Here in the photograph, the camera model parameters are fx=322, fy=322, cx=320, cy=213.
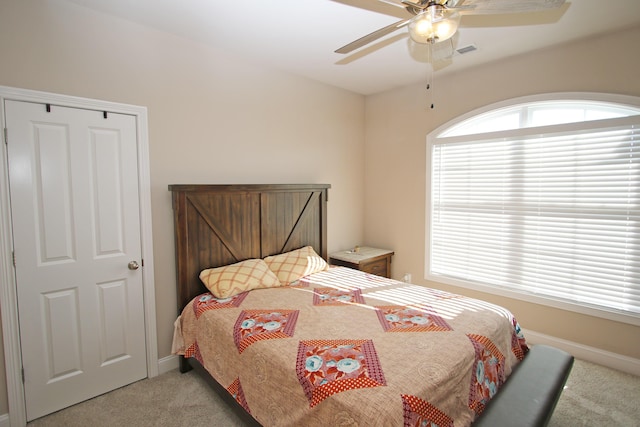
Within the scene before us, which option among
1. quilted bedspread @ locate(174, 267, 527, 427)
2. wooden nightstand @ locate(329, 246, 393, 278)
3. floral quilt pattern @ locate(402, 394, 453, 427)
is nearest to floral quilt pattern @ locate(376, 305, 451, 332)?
quilted bedspread @ locate(174, 267, 527, 427)

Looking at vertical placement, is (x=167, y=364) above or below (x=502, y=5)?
below

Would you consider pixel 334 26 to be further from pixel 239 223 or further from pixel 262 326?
pixel 262 326

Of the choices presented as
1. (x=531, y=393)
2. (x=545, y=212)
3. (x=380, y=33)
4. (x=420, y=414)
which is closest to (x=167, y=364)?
(x=420, y=414)

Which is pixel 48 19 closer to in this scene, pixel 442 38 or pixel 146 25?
pixel 146 25

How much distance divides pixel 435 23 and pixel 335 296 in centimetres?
195

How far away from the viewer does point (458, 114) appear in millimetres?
3482

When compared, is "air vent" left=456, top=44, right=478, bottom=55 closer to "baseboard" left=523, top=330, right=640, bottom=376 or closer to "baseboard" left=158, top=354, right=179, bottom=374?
"baseboard" left=523, top=330, right=640, bottom=376

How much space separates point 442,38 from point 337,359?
1.71 meters

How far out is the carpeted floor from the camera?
211 cm

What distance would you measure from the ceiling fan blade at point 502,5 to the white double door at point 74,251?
2.33 m

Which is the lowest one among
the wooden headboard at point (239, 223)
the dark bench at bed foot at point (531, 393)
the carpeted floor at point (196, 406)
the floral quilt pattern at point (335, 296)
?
the carpeted floor at point (196, 406)

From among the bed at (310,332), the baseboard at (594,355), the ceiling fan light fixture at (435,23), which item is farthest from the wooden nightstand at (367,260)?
the ceiling fan light fixture at (435,23)

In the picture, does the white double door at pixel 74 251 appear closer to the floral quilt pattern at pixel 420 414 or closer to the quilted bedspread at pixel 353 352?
the quilted bedspread at pixel 353 352

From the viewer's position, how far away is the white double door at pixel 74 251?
208 cm
